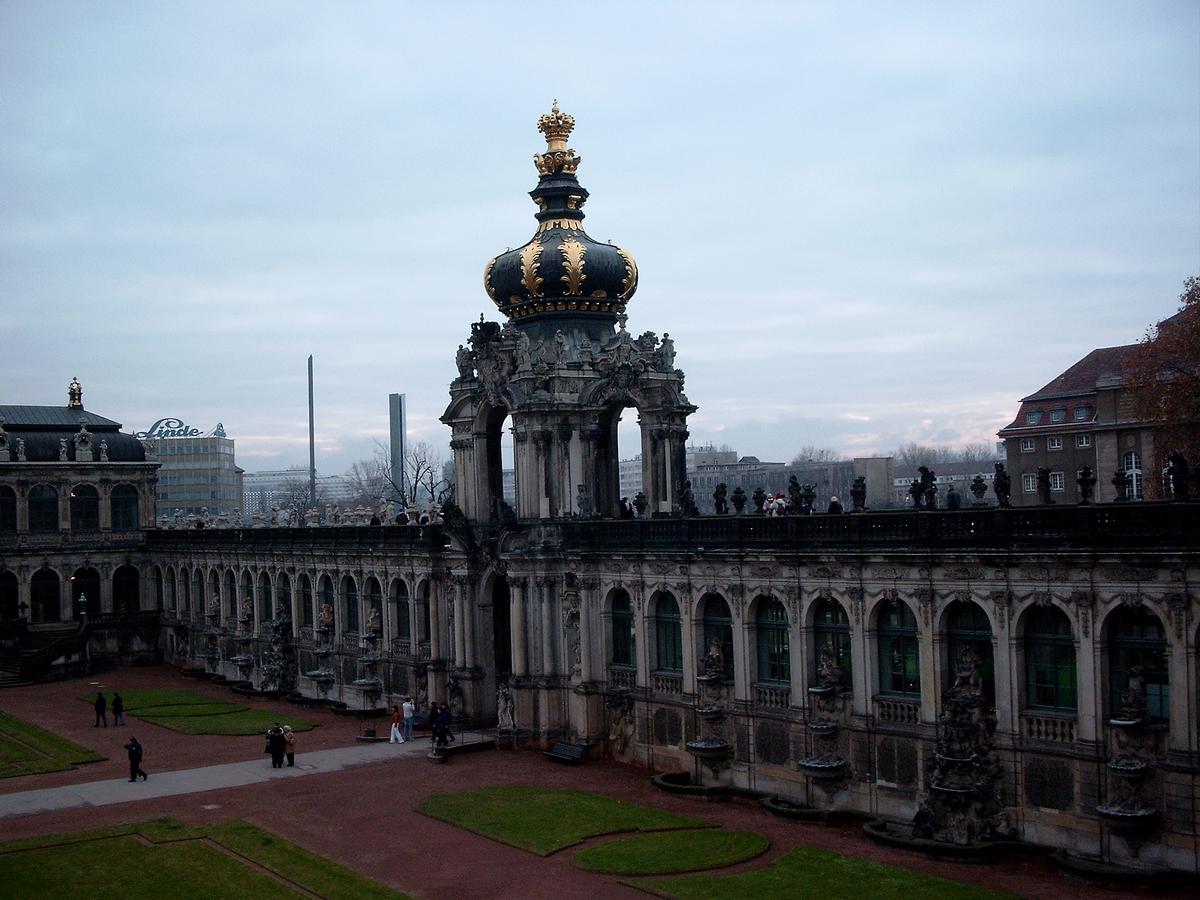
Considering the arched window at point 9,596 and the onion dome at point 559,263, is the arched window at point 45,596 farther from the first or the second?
the onion dome at point 559,263

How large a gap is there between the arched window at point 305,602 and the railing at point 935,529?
28.7 metres

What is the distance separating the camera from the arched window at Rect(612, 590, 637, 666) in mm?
47750

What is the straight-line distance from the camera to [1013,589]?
33656 mm

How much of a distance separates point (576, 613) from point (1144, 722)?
23.4 meters

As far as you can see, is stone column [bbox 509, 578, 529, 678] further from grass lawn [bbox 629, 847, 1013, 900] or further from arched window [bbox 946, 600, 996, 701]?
arched window [bbox 946, 600, 996, 701]

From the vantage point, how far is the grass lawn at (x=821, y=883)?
30.3 metres

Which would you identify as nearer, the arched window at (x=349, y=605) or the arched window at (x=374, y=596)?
the arched window at (x=374, y=596)

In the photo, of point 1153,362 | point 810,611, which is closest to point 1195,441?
point 1153,362

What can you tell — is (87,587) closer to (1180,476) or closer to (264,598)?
(264,598)

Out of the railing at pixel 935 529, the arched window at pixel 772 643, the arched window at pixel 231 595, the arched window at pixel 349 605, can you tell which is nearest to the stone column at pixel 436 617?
the arched window at pixel 349 605

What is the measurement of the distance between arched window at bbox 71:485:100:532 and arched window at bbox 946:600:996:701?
73.3m

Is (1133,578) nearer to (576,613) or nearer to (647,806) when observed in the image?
(647,806)

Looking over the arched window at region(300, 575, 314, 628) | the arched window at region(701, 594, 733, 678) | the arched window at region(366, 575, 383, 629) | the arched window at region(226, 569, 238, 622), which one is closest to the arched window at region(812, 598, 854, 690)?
the arched window at region(701, 594, 733, 678)

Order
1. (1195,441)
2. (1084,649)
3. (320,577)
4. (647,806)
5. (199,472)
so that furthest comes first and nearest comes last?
(199,472), (320,577), (1195,441), (647,806), (1084,649)
